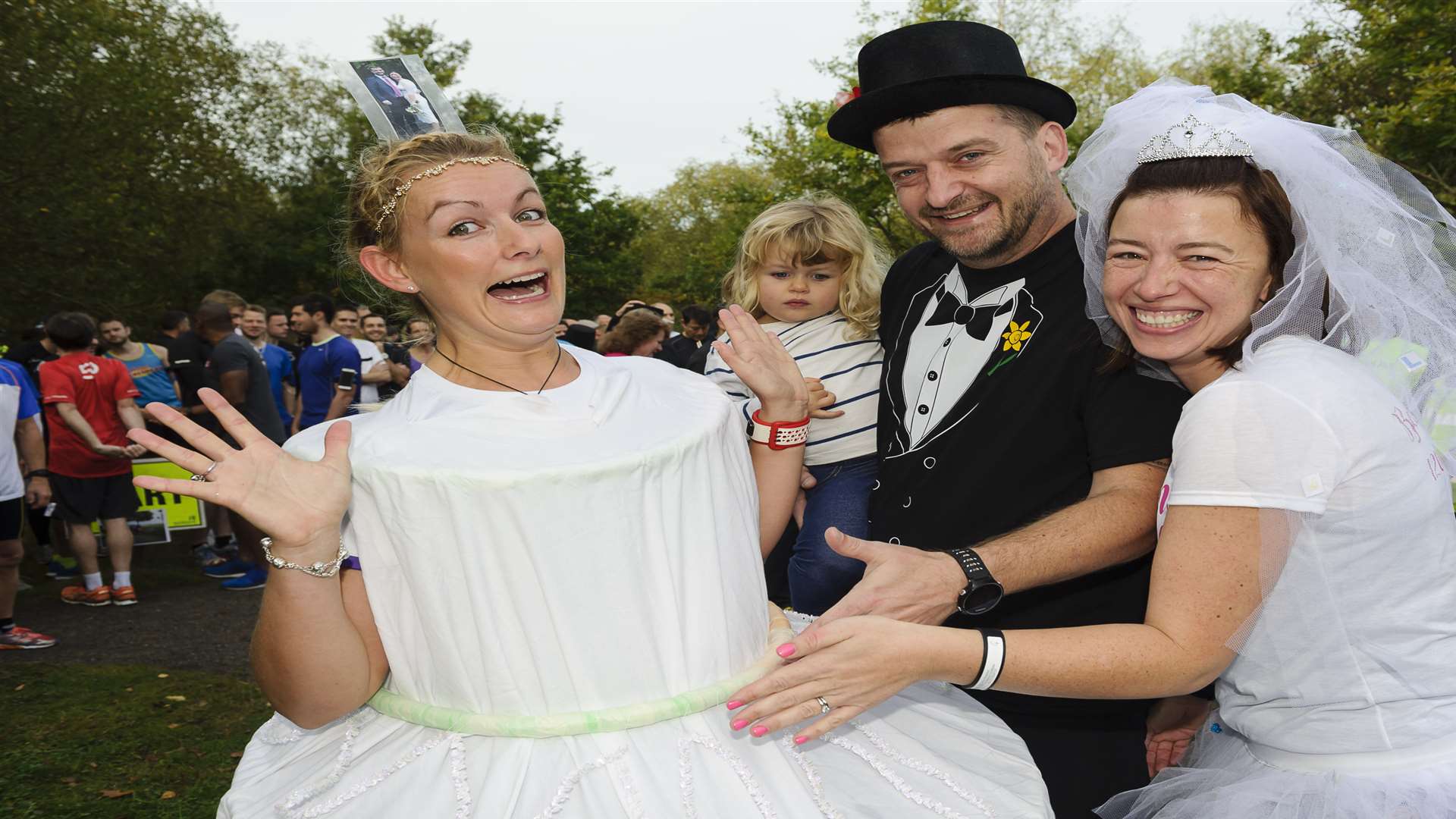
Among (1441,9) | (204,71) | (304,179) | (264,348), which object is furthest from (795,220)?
(304,179)

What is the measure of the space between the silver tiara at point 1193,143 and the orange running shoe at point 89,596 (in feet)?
27.9

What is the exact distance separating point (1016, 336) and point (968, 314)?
20 cm

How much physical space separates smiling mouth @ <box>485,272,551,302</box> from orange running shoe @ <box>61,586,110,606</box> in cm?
747

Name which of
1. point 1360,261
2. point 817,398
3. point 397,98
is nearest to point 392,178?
point 397,98

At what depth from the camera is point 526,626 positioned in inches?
73.1

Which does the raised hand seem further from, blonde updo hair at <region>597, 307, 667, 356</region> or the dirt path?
blonde updo hair at <region>597, 307, 667, 356</region>

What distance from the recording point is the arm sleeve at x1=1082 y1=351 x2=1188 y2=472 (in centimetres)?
236

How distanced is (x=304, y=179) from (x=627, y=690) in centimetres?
3784

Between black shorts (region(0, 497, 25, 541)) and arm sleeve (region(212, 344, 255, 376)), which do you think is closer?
black shorts (region(0, 497, 25, 541))

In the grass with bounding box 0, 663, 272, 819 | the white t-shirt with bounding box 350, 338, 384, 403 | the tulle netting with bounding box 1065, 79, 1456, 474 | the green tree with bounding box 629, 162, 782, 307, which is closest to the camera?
the tulle netting with bounding box 1065, 79, 1456, 474

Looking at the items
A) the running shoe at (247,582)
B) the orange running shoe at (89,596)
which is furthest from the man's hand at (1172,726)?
the orange running shoe at (89,596)

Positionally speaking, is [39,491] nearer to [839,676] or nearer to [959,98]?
[959,98]

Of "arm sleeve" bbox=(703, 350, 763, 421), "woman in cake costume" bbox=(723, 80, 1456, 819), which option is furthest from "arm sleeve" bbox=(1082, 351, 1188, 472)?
"arm sleeve" bbox=(703, 350, 763, 421)

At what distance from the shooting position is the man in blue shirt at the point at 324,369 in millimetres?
8789
